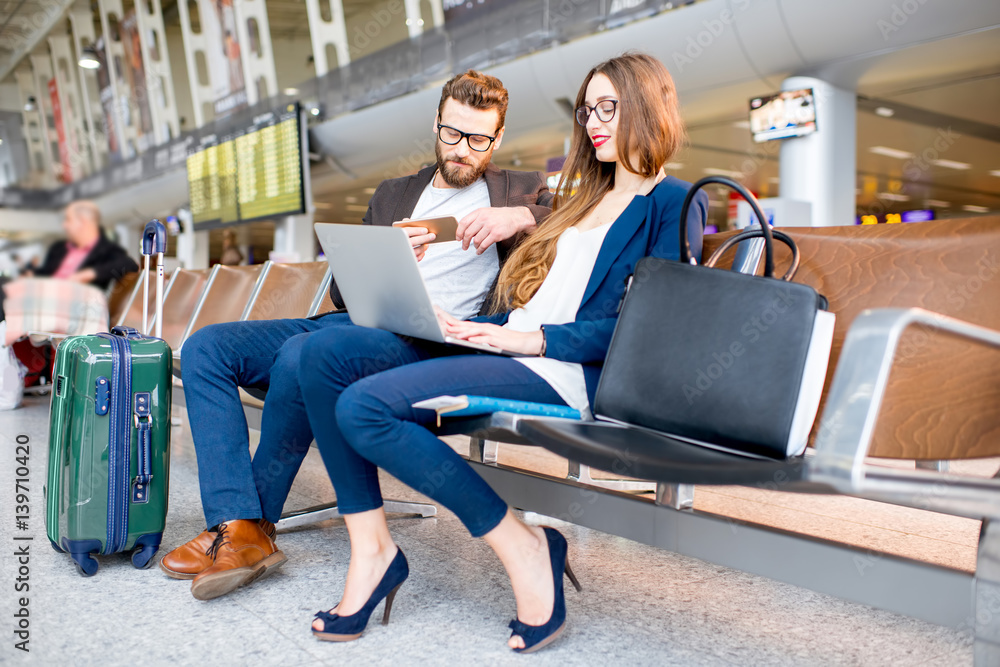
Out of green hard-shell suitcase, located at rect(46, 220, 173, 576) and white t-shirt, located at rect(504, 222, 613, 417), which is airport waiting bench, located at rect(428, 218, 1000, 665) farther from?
green hard-shell suitcase, located at rect(46, 220, 173, 576)

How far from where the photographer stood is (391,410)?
4.20 ft

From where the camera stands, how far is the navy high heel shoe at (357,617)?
1.38 m

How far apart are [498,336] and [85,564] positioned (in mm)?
1049

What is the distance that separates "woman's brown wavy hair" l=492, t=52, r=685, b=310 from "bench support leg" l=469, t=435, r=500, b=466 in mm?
401

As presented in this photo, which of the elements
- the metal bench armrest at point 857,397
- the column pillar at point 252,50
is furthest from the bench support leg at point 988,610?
the column pillar at point 252,50

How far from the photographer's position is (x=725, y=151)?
35.3 feet

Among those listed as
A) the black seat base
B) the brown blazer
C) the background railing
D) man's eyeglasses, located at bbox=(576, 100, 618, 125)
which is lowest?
the black seat base

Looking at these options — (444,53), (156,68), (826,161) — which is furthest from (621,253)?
(156,68)

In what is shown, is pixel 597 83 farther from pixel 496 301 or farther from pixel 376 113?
pixel 376 113

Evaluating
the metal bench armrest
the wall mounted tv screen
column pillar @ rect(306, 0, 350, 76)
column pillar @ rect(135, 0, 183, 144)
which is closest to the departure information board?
column pillar @ rect(306, 0, 350, 76)

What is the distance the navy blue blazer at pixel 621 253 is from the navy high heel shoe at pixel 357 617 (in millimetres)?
463

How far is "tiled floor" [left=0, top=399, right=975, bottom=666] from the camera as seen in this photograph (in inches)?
53.1

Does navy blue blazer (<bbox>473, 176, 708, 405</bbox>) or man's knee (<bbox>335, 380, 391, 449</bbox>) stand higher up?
navy blue blazer (<bbox>473, 176, 708, 405</bbox>)

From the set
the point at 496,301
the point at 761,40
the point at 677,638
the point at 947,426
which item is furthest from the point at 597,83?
the point at 761,40
